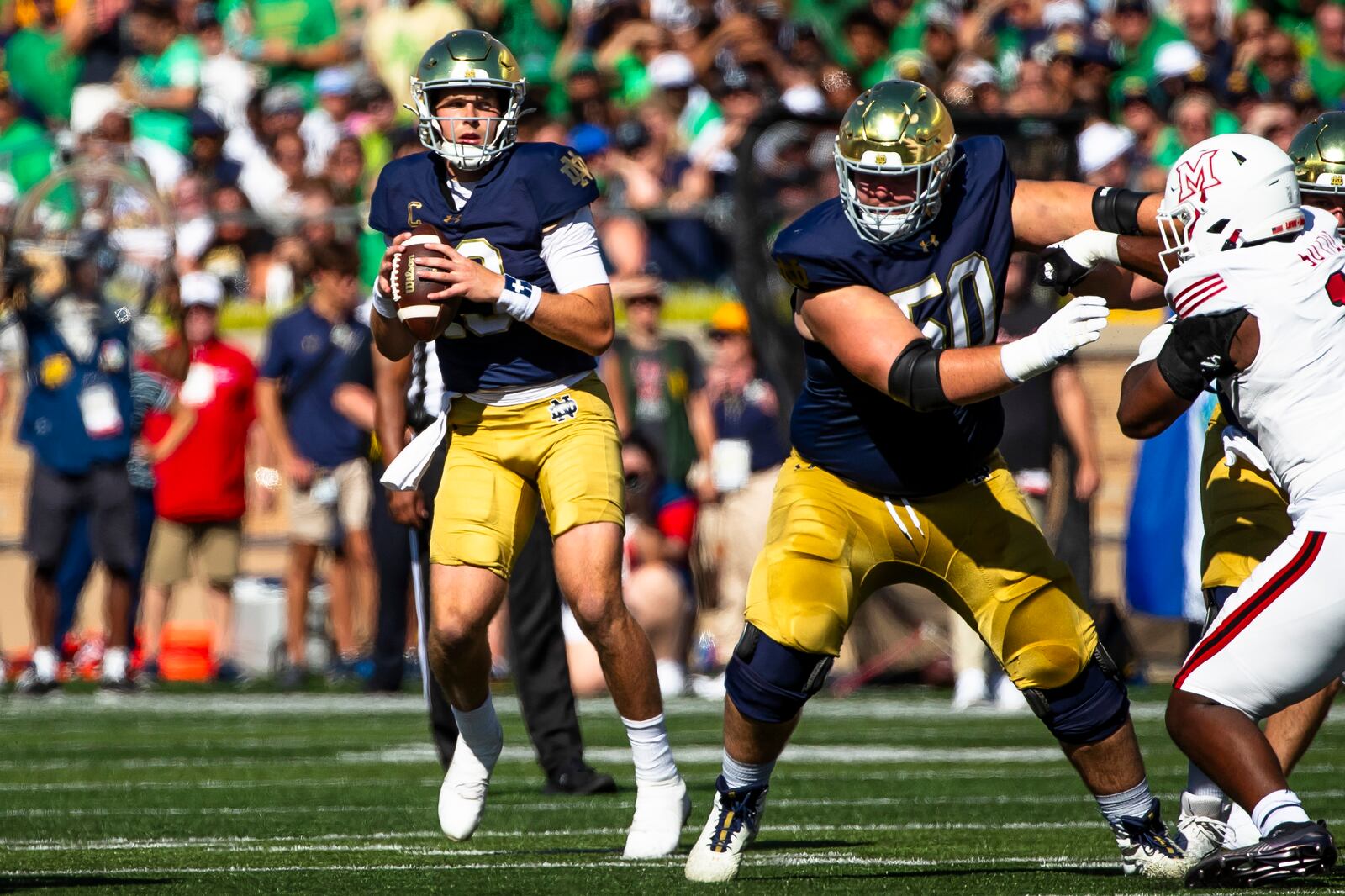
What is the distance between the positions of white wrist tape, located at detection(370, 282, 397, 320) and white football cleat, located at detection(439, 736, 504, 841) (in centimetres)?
115

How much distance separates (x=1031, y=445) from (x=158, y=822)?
200 inches

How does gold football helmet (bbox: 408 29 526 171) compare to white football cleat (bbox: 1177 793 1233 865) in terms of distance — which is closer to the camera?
white football cleat (bbox: 1177 793 1233 865)

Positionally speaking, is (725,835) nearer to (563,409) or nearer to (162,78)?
(563,409)

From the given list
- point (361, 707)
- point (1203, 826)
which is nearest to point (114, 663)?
point (361, 707)

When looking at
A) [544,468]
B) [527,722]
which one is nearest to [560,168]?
[544,468]

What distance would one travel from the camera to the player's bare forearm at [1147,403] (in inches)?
175

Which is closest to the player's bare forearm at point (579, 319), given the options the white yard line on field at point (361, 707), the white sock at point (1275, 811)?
the white sock at point (1275, 811)

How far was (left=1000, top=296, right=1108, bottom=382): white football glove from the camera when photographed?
438cm

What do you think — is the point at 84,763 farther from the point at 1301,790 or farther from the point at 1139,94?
the point at 1139,94

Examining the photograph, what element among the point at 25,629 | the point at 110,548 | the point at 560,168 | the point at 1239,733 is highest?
the point at 560,168

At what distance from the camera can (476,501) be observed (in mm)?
5418

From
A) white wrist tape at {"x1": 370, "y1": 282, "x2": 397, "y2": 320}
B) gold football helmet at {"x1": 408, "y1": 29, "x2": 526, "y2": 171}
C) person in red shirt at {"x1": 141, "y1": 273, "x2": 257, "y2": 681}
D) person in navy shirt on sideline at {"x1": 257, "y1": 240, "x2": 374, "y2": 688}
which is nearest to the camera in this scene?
white wrist tape at {"x1": 370, "y1": 282, "x2": 397, "y2": 320}

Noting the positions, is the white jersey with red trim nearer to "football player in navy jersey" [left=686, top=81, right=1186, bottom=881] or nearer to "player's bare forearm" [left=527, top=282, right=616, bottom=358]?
"football player in navy jersey" [left=686, top=81, right=1186, bottom=881]

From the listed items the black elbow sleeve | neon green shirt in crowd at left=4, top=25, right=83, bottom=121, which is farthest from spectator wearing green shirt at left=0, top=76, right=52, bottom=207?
the black elbow sleeve
